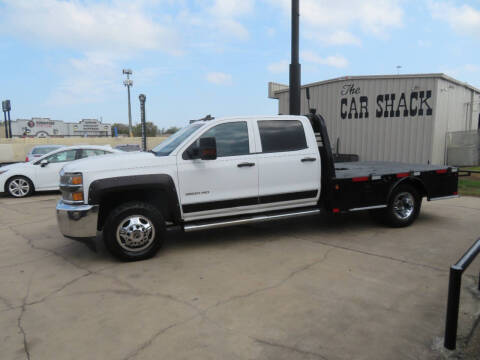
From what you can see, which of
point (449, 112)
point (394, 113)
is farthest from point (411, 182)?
point (449, 112)

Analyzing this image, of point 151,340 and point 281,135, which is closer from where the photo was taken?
point 151,340

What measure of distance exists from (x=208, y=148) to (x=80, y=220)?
181 cm

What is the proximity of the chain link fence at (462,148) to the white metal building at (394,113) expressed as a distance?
11.0 inches

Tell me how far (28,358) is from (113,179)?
2.30 m

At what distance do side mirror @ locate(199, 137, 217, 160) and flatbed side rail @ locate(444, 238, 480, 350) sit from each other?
3088 millimetres

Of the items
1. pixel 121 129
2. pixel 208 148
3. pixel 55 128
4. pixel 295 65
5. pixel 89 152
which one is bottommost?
pixel 89 152

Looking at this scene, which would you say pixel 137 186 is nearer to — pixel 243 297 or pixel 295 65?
pixel 243 297

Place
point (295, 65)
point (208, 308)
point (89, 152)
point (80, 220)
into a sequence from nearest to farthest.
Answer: point (208, 308) < point (80, 220) < point (295, 65) < point (89, 152)

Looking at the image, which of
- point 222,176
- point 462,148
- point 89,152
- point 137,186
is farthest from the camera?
point 462,148

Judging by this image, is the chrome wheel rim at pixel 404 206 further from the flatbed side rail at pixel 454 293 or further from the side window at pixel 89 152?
the side window at pixel 89 152

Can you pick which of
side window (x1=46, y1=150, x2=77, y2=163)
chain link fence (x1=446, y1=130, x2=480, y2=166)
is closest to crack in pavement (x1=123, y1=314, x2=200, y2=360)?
side window (x1=46, y1=150, x2=77, y2=163)

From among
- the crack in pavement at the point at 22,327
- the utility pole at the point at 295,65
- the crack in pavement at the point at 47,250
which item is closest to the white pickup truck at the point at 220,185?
the crack in pavement at the point at 47,250

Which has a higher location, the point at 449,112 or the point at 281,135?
the point at 449,112

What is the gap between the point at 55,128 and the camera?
→ 207ft
